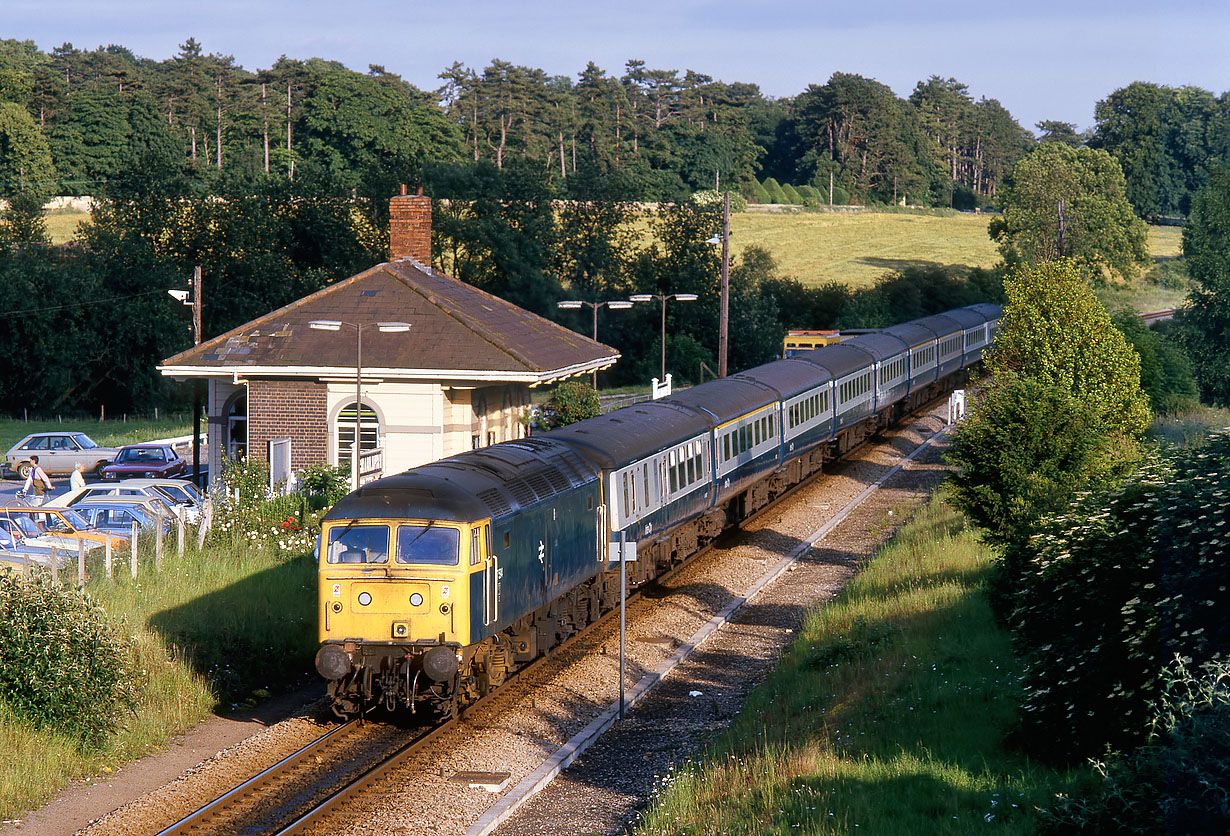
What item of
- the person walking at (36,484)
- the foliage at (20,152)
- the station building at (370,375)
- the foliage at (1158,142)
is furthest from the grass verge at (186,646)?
the foliage at (1158,142)

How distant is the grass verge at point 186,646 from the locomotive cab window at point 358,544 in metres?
3.10

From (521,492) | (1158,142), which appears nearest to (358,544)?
(521,492)

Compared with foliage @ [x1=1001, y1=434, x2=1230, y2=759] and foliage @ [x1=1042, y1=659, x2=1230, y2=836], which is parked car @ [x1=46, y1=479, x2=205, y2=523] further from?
foliage @ [x1=1042, y1=659, x2=1230, y2=836]

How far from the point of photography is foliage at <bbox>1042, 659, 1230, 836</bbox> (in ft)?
25.3

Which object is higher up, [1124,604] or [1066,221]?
[1066,221]

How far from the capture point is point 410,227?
32.6 meters

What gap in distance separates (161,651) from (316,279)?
162 ft

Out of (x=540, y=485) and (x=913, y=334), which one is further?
(x=913, y=334)

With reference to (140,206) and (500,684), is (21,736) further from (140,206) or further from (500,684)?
(140,206)

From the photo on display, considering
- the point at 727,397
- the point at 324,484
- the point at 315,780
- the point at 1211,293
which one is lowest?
the point at 315,780

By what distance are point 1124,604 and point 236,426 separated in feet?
74.4

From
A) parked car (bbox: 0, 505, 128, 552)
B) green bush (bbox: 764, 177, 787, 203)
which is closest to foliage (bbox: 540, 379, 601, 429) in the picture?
parked car (bbox: 0, 505, 128, 552)

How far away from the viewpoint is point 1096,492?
13828 millimetres

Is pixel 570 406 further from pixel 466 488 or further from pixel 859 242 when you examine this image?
pixel 859 242
